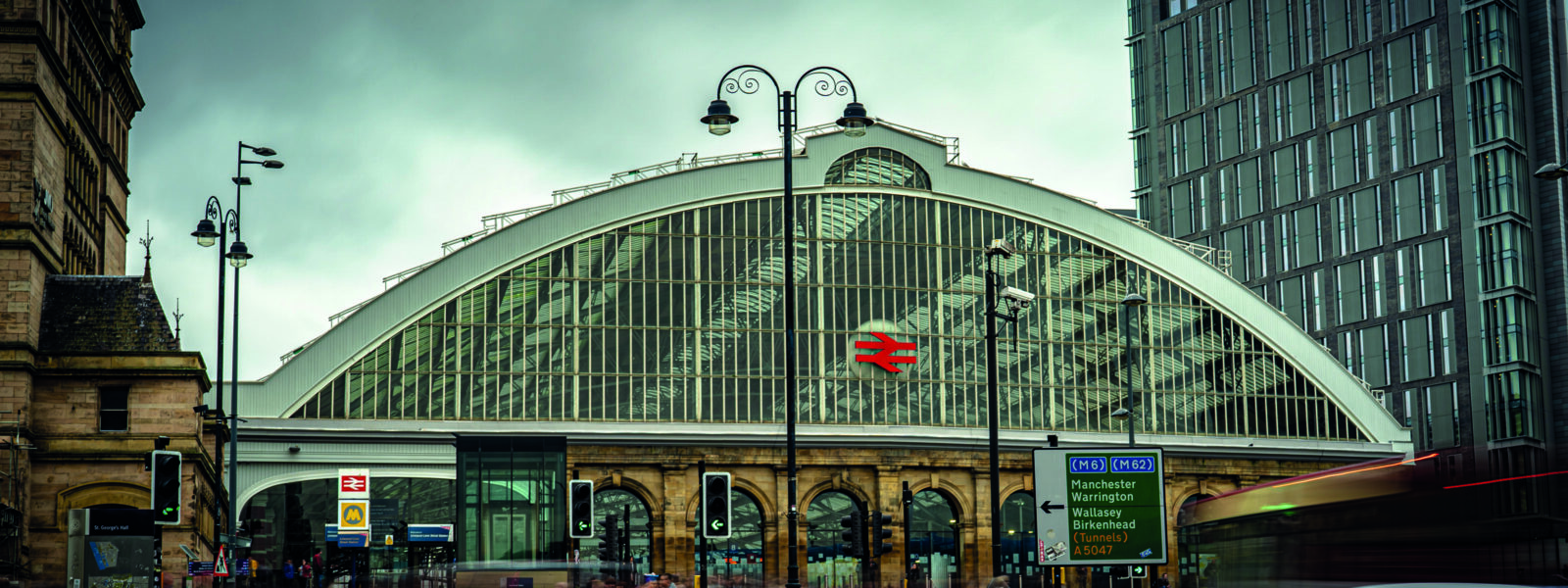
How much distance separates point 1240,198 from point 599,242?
169 feet

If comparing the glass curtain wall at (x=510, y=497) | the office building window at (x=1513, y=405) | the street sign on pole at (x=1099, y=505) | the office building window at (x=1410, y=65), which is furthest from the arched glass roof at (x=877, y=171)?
the street sign on pole at (x=1099, y=505)

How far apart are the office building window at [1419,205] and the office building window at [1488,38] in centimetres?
619

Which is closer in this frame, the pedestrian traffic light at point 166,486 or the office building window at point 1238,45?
the pedestrian traffic light at point 166,486

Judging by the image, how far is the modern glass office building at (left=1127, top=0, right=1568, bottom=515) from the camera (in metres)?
90.8

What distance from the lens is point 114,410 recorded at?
50438 mm

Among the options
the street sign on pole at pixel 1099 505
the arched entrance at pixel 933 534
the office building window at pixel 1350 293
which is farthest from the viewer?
the office building window at pixel 1350 293

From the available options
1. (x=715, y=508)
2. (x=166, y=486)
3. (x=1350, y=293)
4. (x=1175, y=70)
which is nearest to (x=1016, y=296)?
(x=715, y=508)

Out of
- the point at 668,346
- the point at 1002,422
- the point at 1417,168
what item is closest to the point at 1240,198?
the point at 1417,168

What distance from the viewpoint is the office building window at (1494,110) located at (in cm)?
9062

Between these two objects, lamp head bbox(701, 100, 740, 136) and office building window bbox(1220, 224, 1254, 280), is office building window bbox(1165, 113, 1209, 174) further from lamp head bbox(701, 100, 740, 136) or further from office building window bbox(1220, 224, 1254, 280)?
lamp head bbox(701, 100, 740, 136)

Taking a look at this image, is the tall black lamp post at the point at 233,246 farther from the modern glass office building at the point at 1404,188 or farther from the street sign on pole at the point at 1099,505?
the modern glass office building at the point at 1404,188

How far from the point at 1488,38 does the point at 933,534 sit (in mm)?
44114

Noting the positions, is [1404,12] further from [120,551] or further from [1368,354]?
[120,551]

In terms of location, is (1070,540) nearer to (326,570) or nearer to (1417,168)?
(326,570)
